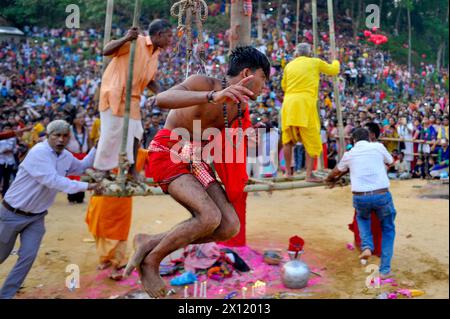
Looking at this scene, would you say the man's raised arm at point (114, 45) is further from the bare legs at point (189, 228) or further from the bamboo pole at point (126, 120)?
the bare legs at point (189, 228)

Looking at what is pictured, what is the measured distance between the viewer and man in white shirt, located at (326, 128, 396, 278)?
6.05 metres

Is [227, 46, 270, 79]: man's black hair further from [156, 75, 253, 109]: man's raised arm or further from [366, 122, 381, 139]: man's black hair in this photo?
[366, 122, 381, 139]: man's black hair

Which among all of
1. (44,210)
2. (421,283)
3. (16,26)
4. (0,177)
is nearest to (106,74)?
(16,26)

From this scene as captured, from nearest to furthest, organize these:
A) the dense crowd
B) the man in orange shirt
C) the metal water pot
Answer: the man in orange shirt, the metal water pot, the dense crowd

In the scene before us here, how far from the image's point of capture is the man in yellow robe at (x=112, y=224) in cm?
618

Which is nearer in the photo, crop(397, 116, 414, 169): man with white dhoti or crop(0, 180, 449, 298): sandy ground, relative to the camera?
crop(0, 180, 449, 298): sandy ground

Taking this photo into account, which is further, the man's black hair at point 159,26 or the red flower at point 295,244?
the red flower at point 295,244

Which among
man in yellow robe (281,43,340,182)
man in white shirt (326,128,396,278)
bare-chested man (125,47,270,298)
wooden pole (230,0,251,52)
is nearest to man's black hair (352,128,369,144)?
man in white shirt (326,128,396,278)

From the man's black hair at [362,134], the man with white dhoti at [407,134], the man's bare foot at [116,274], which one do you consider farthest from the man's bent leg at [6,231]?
the man with white dhoti at [407,134]

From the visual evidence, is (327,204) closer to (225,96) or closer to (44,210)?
(44,210)

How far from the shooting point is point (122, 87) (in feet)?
17.2

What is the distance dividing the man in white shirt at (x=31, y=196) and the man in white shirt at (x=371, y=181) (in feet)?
9.67

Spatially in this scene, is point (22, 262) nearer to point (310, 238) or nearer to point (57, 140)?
point (57, 140)

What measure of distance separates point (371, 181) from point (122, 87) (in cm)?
304
